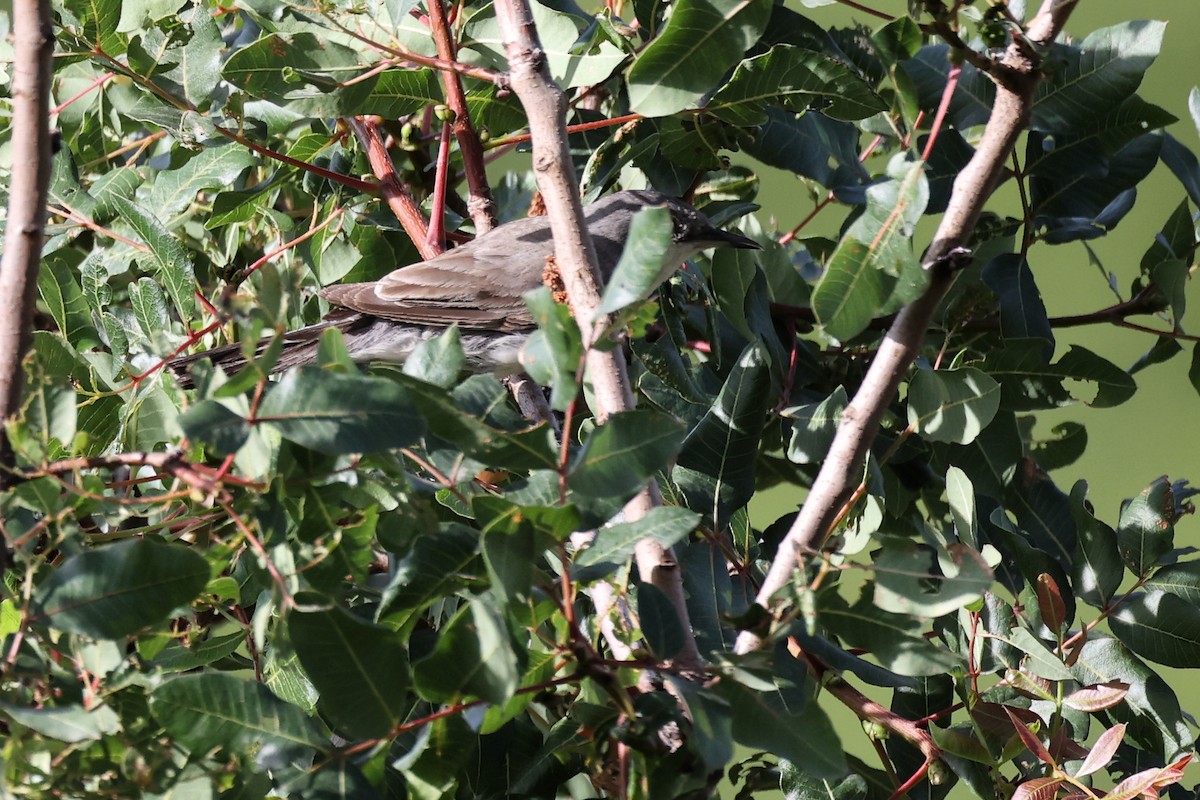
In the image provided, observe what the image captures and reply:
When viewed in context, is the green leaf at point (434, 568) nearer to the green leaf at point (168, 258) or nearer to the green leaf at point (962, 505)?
the green leaf at point (962, 505)

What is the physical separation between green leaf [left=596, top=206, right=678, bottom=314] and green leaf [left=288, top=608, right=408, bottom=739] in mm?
339

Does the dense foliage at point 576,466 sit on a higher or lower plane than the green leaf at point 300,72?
lower

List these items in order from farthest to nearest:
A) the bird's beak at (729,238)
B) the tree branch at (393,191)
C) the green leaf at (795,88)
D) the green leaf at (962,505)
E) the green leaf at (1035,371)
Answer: the bird's beak at (729,238) < the tree branch at (393,191) < the green leaf at (1035,371) < the green leaf at (795,88) < the green leaf at (962,505)

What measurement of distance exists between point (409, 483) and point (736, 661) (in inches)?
14.0

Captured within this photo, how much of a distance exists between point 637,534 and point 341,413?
12.2 inches

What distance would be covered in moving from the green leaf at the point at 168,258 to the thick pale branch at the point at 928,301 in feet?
3.29

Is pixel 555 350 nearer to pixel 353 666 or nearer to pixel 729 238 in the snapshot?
pixel 353 666

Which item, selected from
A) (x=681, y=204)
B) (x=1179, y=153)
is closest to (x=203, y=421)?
(x=681, y=204)

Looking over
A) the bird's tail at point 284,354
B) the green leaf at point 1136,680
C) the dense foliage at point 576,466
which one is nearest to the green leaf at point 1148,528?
the dense foliage at point 576,466

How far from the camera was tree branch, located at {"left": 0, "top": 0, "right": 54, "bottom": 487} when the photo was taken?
3.60 feet

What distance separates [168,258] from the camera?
5.60 ft

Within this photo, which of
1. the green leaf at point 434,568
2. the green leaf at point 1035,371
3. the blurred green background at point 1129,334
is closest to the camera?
the green leaf at point 434,568

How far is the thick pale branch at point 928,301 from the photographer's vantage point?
1.11 meters

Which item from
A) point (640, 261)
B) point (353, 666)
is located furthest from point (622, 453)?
point (353, 666)
